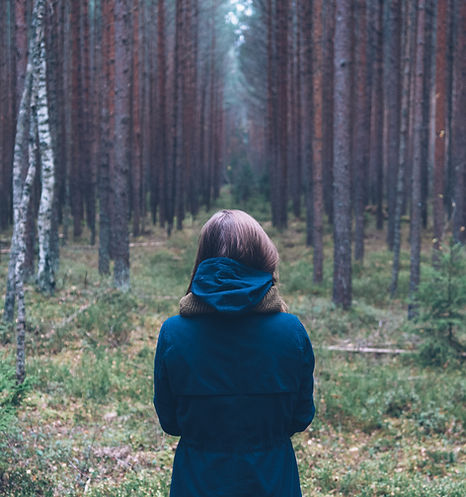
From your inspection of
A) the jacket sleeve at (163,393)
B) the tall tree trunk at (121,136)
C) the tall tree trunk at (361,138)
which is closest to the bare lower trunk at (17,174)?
the tall tree trunk at (121,136)

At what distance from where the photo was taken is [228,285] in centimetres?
192

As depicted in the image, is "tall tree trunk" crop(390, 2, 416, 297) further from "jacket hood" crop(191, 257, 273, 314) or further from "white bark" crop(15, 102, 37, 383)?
"jacket hood" crop(191, 257, 273, 314)

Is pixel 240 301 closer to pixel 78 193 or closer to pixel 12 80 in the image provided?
pixel 78 193

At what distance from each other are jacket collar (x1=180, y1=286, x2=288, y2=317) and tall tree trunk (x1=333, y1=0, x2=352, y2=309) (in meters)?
9.72

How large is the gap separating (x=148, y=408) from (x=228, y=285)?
4896 millimetres

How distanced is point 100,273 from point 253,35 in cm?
2332

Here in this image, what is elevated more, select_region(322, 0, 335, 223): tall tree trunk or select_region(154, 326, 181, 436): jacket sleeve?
select_region(322, 0, 335, 223): tall tree trunk

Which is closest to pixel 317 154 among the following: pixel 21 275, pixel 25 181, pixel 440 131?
pixel 440 131

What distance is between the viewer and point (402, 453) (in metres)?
5.71

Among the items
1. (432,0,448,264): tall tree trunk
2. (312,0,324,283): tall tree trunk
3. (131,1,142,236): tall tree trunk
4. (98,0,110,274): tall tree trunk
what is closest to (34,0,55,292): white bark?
(98,0,110,274): tall tree trunk

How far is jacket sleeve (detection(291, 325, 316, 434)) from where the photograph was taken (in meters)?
2.06

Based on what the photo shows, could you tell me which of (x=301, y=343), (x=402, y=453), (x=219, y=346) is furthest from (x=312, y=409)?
(x=402, y=453)

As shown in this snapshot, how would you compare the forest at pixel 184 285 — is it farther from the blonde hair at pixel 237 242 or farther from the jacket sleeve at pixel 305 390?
the blonde hair at pixel 237 242

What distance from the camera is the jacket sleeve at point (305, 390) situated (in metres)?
2.06
